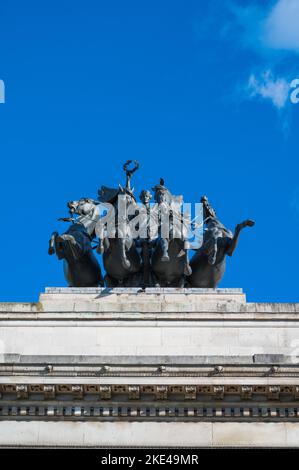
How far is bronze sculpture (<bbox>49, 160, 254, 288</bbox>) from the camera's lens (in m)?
36.3

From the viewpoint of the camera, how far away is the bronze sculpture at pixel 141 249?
36.3m

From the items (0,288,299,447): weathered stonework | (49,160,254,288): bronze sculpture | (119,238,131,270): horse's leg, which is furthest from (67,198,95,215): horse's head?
(0,288,299,447): weathered stonework

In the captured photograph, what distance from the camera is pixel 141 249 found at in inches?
1467

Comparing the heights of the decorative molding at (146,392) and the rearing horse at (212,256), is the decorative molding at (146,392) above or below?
below

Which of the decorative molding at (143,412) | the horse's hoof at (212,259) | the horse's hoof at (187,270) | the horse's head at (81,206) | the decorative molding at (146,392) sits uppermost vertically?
the horse's head at (81,206)

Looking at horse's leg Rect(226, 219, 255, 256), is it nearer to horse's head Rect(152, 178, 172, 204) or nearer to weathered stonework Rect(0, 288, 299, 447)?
horse's head Rect(152, 178, 172, 204)

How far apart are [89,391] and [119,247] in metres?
6.66

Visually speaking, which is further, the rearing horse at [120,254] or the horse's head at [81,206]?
the horse's head at [81,206]

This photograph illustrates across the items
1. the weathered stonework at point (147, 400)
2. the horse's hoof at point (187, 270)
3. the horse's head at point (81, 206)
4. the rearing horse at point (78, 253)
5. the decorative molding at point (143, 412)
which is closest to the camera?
the weathered stonework at point (147, 400)

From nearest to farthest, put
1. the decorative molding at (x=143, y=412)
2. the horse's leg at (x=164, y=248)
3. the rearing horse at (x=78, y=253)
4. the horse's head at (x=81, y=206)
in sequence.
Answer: the decorative molding at (x=143, y=412) → the horse's leg at (x=164, y=248) → the rearing horse at (x=78, y=253) → the horse's head at (x=81, y=206)

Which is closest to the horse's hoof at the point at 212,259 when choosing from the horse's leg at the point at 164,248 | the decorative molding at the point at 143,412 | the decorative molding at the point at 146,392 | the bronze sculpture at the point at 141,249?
the bronze sculpture at the point at 141,249

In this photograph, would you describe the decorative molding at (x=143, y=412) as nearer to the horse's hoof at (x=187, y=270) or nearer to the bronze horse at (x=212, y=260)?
the horse's hoof at (x=187, y=270)

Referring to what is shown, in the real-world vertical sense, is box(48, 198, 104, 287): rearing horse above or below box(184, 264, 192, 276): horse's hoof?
above

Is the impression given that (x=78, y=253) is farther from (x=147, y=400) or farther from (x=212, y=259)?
(x=147, y=400)
